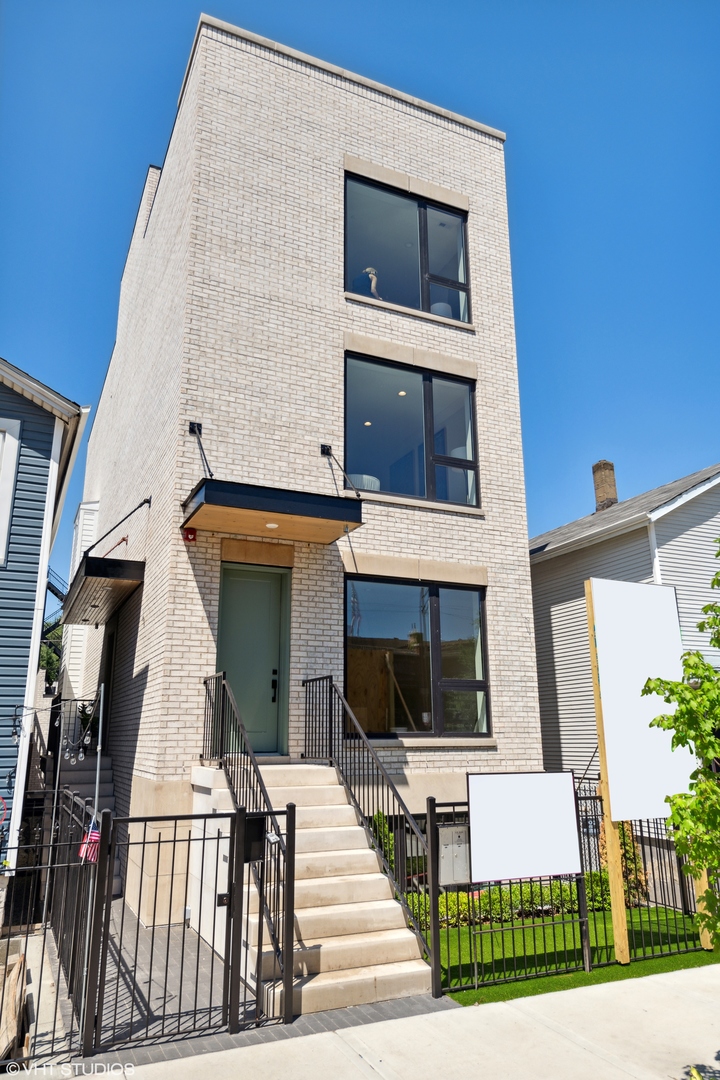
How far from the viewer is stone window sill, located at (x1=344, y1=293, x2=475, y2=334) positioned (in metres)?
12.1

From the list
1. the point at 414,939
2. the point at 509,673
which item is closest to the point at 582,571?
the point at 509,673

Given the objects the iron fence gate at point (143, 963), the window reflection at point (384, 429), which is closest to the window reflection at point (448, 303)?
the window reflection at point (384, 429)

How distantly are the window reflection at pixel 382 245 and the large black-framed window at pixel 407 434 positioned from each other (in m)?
1.45

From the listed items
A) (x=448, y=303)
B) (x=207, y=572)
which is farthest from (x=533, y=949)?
(x=448, y=303)

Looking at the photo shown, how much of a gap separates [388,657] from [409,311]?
587cm

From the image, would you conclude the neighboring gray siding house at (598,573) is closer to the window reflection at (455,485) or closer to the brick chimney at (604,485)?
the brick chimney at (604,485)

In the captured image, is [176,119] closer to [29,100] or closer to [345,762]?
[29,100]

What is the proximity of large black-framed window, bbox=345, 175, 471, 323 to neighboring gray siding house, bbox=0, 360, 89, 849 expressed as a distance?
521cm

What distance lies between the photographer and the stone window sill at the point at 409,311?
12078 mm

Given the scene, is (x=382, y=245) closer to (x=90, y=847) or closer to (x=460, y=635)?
(x=460, y=635)

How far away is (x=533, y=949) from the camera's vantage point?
7.77 m

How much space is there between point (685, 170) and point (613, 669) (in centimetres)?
971

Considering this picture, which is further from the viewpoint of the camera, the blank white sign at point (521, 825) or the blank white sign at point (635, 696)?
the blank white sign at point (635, 696)

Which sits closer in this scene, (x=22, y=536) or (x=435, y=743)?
(x=22, y=536)
